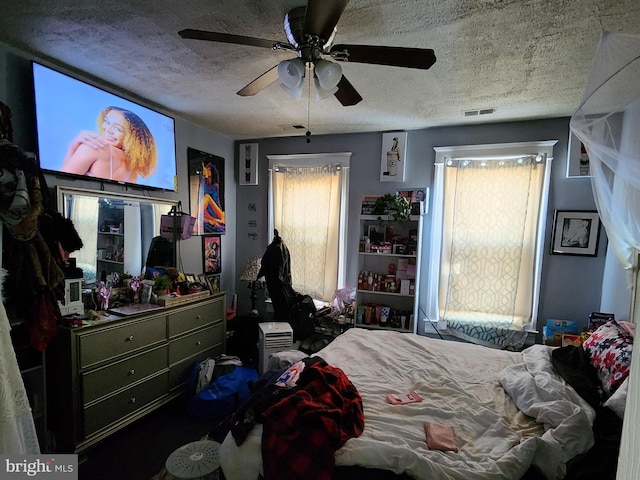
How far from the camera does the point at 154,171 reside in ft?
9.89

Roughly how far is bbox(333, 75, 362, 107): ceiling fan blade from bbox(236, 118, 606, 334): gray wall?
170cm

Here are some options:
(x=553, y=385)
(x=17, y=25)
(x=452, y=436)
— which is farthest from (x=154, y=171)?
(x=553, y=385)

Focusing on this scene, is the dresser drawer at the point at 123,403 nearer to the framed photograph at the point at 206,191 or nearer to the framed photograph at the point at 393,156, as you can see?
the framed photograph at the point at 206,191

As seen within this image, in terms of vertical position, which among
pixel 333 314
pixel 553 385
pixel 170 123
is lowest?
pixel 333 314

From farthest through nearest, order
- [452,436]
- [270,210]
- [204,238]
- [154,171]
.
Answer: [270,210] → [204,238] → [154,171] → [452,436]

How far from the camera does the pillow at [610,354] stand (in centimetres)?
163

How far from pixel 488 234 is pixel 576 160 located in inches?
38.8

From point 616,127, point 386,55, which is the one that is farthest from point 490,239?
point 386,55

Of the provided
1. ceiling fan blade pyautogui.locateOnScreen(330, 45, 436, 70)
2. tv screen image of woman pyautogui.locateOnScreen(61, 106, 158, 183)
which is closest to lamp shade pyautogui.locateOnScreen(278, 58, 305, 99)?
ceiling fan blade pyautogui.locateOnScreen(330, 45, 436, 70)

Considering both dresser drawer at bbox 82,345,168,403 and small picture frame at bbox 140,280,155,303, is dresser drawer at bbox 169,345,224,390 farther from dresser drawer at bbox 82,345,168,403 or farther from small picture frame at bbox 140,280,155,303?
small picture frame at bbox 140,280,155,303

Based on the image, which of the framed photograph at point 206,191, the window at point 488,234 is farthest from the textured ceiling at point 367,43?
the framed photograph at point 206,191

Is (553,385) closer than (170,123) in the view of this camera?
Yes

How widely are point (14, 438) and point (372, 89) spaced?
2729 mm

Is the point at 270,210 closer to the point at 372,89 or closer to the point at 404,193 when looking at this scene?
the point at 404,193
